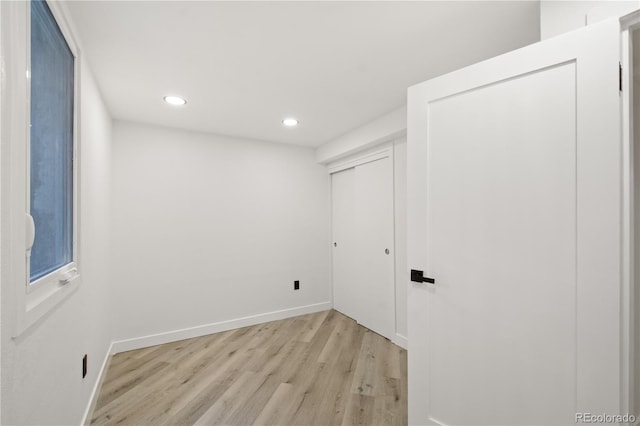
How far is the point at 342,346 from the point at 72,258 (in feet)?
7.46

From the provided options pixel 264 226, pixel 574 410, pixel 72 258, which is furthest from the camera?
pixel 264 226

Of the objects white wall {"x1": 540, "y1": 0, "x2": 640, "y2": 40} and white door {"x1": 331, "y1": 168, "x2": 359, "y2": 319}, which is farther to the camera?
white door {"x1": 331, "y1": 168, "x2": 359, "y2": 319}

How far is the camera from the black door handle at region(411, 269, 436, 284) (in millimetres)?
1435

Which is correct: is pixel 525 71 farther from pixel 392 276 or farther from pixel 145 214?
pixel 145 214

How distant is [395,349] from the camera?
2.58m

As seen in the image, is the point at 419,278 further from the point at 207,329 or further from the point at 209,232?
the point at 207,329

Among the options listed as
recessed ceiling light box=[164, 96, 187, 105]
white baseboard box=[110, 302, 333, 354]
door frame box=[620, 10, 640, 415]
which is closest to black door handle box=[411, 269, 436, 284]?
door frame box=[620, 10, 640, 415]

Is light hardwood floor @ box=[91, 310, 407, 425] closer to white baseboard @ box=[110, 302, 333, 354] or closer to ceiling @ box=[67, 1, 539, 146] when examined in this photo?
white baseboard @ box=[110, 302, 333, 354]

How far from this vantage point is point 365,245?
319 cm

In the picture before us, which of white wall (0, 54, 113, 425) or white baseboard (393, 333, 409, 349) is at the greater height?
white wall (0, 54, 113, 425)

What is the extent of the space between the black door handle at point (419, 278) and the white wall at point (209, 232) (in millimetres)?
2229

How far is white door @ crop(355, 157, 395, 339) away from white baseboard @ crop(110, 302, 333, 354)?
0.76 m

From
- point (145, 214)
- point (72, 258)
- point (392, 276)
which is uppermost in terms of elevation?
point (145, 214)

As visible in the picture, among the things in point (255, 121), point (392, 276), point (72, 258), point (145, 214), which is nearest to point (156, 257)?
point (145, 214)
